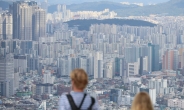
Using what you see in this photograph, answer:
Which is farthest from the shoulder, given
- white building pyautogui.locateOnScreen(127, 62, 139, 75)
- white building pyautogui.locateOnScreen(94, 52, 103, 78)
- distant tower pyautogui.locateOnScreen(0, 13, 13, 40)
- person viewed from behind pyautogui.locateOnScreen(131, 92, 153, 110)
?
distant tower pyautogui.locateOnScreen(0, 13, 13, 40)

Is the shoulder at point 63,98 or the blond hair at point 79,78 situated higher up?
the blond hair at point 79,78

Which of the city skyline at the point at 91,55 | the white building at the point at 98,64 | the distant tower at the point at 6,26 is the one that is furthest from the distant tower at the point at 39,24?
the white building at the point at 98,64

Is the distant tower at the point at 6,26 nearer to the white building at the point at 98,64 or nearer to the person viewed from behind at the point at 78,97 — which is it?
the white building at the point at 98,64

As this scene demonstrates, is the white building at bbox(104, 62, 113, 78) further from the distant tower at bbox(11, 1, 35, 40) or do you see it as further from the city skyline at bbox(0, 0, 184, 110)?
the distant tower at bbox(11, 1, 35, 40)

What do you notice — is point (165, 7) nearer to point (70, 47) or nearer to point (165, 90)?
point (70, 47)

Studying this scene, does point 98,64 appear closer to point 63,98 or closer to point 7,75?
point 7,75

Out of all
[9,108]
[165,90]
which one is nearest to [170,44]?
[165,90]
